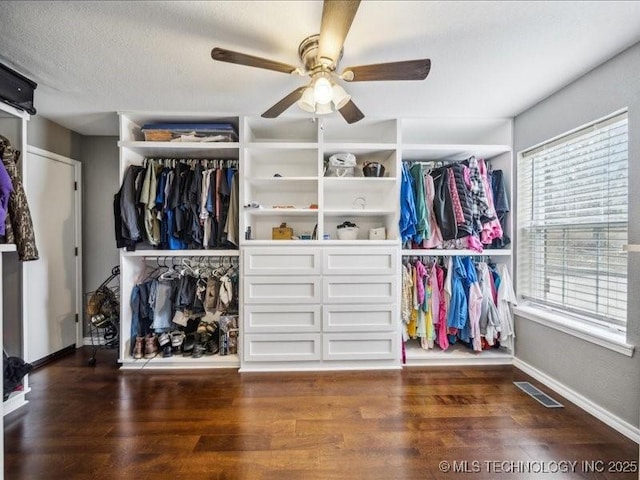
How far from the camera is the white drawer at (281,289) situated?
247cm

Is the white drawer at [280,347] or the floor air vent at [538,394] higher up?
the white drawer at [280,347]

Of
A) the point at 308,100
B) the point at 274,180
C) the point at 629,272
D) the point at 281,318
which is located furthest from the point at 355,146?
the point at 629,272

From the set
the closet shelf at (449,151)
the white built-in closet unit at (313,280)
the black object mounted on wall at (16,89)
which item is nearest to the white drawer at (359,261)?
the white built-in closet unit at (313,280)

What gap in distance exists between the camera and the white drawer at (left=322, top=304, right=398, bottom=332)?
249 centimetres

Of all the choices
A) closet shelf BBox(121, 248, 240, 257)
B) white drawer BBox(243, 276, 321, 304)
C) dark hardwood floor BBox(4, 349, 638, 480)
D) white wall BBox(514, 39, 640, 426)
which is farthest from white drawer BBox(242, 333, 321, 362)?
white wall BBox(514, 39, 640, 426)

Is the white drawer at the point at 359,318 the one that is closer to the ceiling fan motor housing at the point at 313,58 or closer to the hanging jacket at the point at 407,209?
the hanging jacket at the point at 407,209

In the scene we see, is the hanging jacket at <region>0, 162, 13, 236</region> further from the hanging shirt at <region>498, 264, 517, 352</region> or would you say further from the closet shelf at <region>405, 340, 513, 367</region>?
the hanging shirt at <region>498, 264, 517, 352</region>

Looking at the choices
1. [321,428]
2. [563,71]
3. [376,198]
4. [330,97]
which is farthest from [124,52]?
[563,71]

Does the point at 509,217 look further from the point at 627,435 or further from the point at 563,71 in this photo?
the point at 627,435

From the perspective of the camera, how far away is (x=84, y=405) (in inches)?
79.0

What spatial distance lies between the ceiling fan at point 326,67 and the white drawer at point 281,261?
1214 mm

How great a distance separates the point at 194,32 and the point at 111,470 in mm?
2377

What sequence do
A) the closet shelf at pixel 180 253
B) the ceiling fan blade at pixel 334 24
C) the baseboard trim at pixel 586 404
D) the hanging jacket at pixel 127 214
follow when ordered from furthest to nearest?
1. the closet shelf at pixel 180 253
2. the hanging jacket at pixel 127 214
3. the baseboard trim at pixel 586 404
4. the ceiling fan blade at pixel 334 24

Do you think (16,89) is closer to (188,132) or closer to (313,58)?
(188,132)
